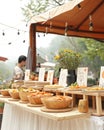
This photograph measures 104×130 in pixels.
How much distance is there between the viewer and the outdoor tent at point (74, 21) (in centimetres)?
382

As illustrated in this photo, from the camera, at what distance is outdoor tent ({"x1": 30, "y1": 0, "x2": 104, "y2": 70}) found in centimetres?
382

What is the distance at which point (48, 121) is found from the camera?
2373 mm

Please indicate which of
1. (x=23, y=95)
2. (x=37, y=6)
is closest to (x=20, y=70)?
(x=23, y=95)

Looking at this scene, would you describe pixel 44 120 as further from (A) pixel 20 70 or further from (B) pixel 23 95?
(A) pixel 20 70

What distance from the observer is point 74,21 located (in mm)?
4789

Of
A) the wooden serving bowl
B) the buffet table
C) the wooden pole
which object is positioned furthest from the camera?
the wooden pole

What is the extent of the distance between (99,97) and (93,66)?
17.8 meters

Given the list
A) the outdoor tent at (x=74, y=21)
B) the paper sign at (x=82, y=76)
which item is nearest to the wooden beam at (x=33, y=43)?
the outdoor tent at (x=74, y=21)

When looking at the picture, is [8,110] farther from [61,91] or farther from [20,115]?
[61,91]

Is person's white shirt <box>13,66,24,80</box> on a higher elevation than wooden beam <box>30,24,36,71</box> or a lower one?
lower

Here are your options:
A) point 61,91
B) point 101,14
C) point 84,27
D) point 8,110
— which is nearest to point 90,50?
point 84,27

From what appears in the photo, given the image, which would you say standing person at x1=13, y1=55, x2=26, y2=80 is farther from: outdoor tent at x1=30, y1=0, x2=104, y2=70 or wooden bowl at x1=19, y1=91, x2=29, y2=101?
wooden bowl at x1=19, y1=91, x2=29, y2=101

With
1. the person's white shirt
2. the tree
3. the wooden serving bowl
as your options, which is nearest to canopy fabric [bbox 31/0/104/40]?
the person's white shirt

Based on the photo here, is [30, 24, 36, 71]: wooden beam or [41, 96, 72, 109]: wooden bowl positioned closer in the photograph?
[41, 96, 72, 109]: wooden bowl
